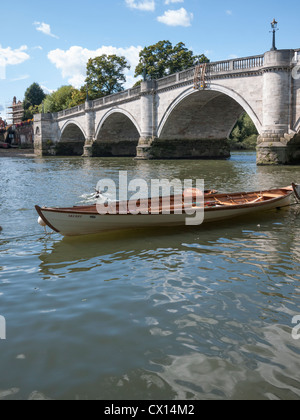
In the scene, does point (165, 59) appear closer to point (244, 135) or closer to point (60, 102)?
point (244, 135)

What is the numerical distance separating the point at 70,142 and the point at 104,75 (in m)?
10.6

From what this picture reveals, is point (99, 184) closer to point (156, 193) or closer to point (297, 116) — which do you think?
point (156, 193)

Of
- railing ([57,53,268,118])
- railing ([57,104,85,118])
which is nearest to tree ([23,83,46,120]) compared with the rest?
railing ([57,104,85,118])

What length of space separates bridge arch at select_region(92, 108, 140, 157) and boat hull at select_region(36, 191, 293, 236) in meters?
38.7

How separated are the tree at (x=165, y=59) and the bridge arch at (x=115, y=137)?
722cm

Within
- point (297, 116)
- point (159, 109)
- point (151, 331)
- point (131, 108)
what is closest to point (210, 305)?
point (151, 331)

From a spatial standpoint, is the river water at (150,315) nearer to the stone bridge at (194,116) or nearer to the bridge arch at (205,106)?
the stone bridge at (194,116)

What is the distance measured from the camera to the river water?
3510 millimetres

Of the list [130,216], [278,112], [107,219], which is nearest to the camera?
[107,219]

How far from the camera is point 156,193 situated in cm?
1426

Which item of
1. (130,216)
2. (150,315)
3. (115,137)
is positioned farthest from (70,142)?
(150,315)

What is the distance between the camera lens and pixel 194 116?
35.3m

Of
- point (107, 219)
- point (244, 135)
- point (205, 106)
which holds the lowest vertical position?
point (107, 219)

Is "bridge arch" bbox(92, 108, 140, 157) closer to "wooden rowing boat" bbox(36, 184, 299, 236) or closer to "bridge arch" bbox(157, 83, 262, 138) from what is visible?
"bridge arch" bbox(157, 83, 262, 138)
